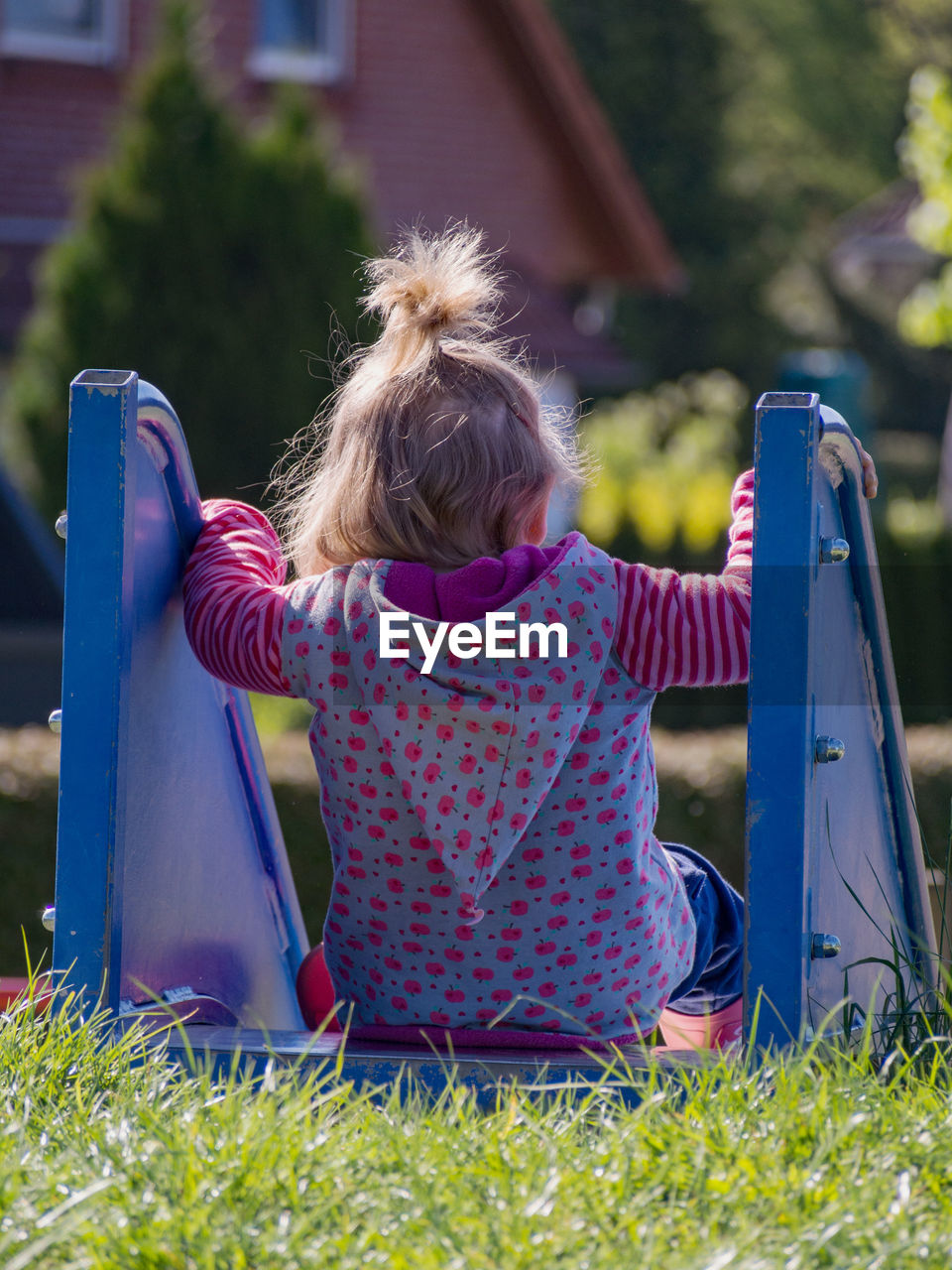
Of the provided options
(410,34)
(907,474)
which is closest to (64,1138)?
(410,34)

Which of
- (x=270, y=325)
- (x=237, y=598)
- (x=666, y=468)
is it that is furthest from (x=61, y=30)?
(x=237, y=598)

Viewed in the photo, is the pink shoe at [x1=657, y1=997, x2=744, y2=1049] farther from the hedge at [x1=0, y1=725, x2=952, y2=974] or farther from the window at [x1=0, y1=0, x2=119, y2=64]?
the window at [x1=0, y1=0, x2=119, y2=64]

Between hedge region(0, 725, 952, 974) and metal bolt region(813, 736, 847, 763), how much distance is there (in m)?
2.05

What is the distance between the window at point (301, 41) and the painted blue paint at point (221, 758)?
14.8m

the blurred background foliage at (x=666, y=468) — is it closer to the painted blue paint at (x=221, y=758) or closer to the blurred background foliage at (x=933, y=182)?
the painted blue paint at (x=221, y=758)

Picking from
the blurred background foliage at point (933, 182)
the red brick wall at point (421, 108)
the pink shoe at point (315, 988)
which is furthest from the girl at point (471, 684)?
the red brick wall at point (421, 108)

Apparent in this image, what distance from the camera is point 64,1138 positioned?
→ 152 centimetres

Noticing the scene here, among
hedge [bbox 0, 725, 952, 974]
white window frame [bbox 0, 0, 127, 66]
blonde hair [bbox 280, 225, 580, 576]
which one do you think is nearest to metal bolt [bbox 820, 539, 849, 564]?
blonde hair [bbox 280, 225, 580, 576]

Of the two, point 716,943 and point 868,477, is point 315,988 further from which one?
point 868,477

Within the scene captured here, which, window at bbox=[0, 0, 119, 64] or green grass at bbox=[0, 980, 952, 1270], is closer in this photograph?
green grass at bbox=[0, 980, 952, 1270]

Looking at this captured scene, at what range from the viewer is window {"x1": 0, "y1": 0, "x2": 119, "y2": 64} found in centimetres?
1489

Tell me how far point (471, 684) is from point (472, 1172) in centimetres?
51

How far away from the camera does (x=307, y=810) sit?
4.16 meters

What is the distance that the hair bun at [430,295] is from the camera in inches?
77.4
